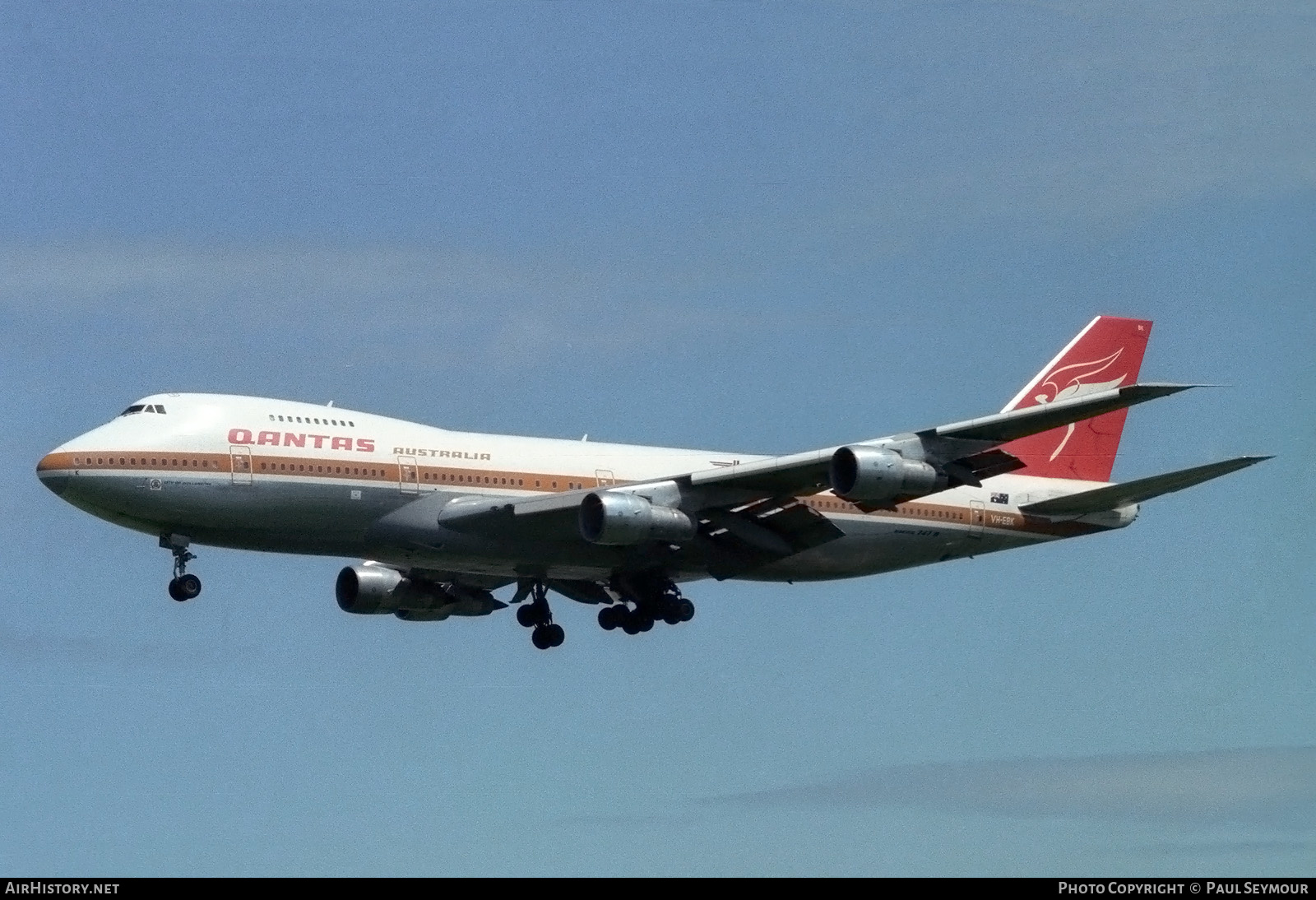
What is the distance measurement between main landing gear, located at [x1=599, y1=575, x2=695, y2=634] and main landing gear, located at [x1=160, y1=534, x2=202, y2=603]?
12.7 metres

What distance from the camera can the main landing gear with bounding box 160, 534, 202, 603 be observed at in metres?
53.2

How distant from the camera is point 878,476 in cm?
5262

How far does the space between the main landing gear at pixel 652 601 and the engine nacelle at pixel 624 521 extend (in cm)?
436

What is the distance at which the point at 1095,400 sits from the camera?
50.8 m

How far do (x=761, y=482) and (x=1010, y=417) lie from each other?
24.2 ft

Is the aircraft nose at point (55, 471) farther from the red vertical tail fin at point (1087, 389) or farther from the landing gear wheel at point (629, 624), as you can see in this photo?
the red vertical tail fin at point (1087, 389)

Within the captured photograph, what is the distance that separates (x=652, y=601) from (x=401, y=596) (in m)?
8.20

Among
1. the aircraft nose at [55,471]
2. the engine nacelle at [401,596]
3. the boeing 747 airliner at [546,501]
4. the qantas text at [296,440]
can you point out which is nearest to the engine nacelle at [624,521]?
the boeing 747 airliner at [546,501]
